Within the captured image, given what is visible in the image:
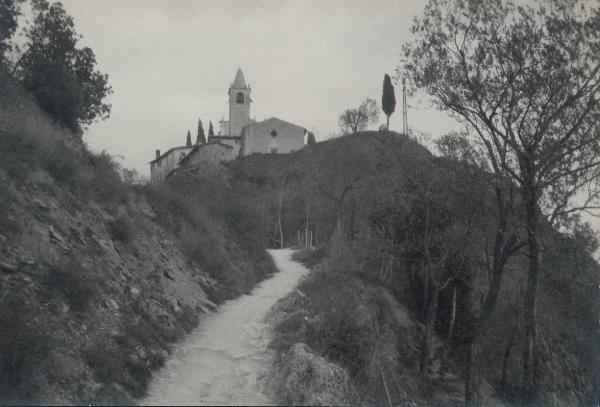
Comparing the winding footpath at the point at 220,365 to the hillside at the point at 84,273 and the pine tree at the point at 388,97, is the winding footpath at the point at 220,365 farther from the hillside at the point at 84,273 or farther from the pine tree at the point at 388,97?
the pine tree at the point at 388,97

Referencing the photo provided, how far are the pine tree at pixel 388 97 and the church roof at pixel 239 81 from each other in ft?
90.6

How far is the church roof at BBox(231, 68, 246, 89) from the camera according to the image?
285 ft

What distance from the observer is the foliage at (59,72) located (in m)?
20.2

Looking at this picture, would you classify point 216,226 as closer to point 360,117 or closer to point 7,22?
point 7,22

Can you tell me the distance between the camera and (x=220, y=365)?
36.0 feet

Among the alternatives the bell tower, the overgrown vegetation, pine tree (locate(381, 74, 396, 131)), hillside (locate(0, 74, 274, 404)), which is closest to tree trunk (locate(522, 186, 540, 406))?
hillside (locate(0, 74, 274, 404))

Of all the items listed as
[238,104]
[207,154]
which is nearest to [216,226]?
[207,154]

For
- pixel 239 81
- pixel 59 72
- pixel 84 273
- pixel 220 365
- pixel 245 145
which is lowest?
pixel 220 365

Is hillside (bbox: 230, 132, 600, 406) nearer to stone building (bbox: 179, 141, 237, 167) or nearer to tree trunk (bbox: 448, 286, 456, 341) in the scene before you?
tree trunk (bbox: 448, 286, 456, 341)

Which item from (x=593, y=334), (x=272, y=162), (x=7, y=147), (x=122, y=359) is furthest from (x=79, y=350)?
(x=272, y=162)

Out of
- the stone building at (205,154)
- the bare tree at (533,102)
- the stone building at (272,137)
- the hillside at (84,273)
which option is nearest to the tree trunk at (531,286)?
the bare tree at (533,102)

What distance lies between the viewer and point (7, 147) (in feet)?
41.8

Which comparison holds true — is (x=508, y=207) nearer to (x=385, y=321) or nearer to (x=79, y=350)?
(x=385, y=321)

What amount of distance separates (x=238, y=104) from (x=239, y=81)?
441 centimetres
